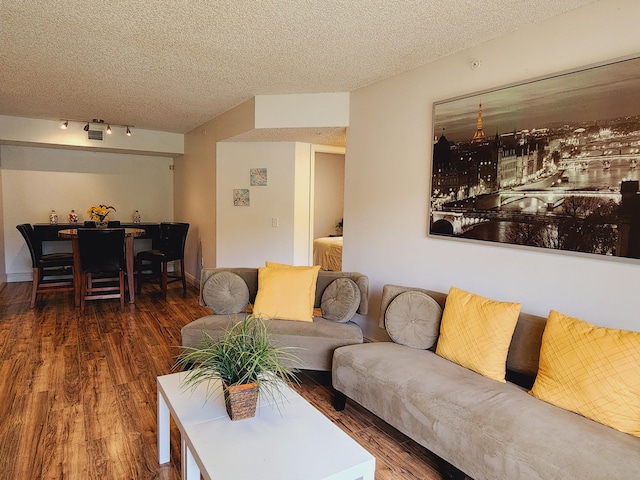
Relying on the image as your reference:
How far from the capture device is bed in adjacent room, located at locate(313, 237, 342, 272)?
5.86m

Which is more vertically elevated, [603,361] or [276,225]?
[276,225]

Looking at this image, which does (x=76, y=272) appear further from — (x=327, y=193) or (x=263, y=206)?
(x=327, y=193)

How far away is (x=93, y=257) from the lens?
190 inches

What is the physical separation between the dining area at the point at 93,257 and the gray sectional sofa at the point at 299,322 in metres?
2.14

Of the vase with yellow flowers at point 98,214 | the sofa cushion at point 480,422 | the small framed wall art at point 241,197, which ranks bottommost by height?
the sofa cushion at point 480,422

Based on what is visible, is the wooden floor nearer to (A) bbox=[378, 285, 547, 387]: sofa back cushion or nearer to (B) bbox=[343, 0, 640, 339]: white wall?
(A) bbox=[378, 285, 547, 387]: sofa back cushion

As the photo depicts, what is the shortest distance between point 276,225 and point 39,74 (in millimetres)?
2857

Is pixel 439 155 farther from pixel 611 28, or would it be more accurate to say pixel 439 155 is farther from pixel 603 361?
pixel 603 361

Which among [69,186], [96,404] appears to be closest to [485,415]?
[96,404]

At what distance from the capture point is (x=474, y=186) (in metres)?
2.79

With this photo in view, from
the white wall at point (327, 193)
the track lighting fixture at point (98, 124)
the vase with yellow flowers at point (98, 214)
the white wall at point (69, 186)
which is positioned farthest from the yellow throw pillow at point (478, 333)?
the white wall at point (69, 186)

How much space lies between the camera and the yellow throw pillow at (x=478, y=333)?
7.32 ft

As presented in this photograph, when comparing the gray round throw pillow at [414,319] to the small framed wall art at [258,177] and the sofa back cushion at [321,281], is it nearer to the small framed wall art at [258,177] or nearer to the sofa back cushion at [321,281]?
the sofa back cushion at [321,281]

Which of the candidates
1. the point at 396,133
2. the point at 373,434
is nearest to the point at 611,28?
the point at 396,133
